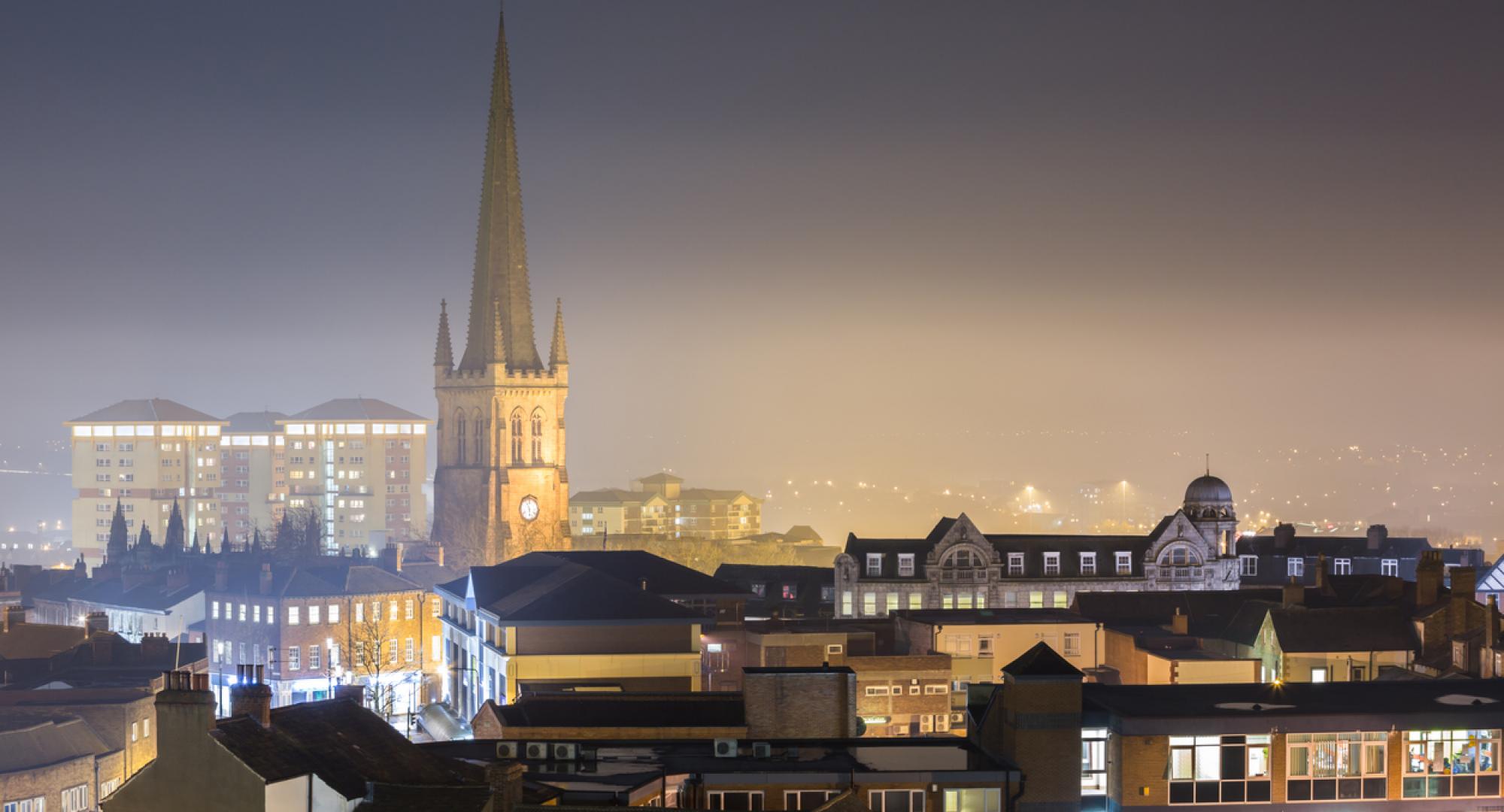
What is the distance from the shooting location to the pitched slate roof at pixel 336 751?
45.7 metres

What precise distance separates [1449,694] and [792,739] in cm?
1922

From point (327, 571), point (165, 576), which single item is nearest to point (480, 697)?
point (327, 571)

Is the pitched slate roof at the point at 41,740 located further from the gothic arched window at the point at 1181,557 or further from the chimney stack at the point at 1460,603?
the gothic arched window at the point at 1181,557

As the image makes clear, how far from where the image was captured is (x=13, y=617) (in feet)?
394

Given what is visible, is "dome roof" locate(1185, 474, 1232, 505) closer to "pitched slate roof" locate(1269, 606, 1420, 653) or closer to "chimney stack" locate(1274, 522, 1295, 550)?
"chimney stack" locate(1274, 522, 1295, 550)

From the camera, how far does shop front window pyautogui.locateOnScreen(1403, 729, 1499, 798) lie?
59.0 metres

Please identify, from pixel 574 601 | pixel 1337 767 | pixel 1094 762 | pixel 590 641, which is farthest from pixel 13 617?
pixel 1337 767

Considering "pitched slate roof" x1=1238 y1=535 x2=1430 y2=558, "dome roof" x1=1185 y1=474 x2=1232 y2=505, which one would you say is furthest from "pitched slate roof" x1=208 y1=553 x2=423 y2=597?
"pitched slate roof" x1=1238 y1=535 x2=1430 y2=558

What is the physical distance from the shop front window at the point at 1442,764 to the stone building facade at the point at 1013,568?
173ft

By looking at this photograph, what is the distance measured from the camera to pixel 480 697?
295 ft

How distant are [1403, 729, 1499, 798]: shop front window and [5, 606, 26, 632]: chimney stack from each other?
7927cm

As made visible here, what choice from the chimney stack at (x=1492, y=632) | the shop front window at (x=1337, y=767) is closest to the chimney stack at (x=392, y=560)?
the chimney stack at (x=1492, y=632)

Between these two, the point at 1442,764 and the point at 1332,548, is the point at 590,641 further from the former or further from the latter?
the point at 1332,548

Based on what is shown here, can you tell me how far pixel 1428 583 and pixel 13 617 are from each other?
7548 cm
